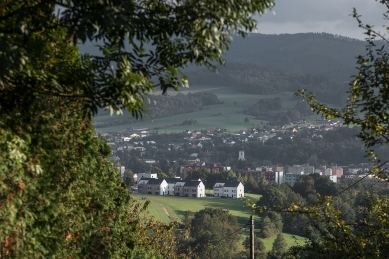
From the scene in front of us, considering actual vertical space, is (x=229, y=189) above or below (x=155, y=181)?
above

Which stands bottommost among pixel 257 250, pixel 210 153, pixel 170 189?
pixel 210 153

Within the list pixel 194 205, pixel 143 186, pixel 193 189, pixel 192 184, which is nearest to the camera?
pixel 194 205

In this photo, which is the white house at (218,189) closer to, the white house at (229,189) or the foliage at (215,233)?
the white house at (229,189)

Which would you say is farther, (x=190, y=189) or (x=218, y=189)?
(x=218, y=189)

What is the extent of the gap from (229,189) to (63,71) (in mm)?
92536

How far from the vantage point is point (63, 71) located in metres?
5.80

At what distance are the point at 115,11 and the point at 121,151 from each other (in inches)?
6718

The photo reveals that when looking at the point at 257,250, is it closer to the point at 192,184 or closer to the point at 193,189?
the point at 193,189

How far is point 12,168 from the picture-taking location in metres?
5.67

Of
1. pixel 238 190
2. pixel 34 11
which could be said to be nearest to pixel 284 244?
pixel 238 190

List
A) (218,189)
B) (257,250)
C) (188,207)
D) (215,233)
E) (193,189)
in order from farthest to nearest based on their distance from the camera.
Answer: (218,189) < (193,189) < (188,207) < (215,233) < (257,250)

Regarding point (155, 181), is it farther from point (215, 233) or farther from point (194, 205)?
point (215, 233)

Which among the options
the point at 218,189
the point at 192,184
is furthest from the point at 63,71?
the point at 218,189

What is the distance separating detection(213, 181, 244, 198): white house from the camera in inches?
3760
